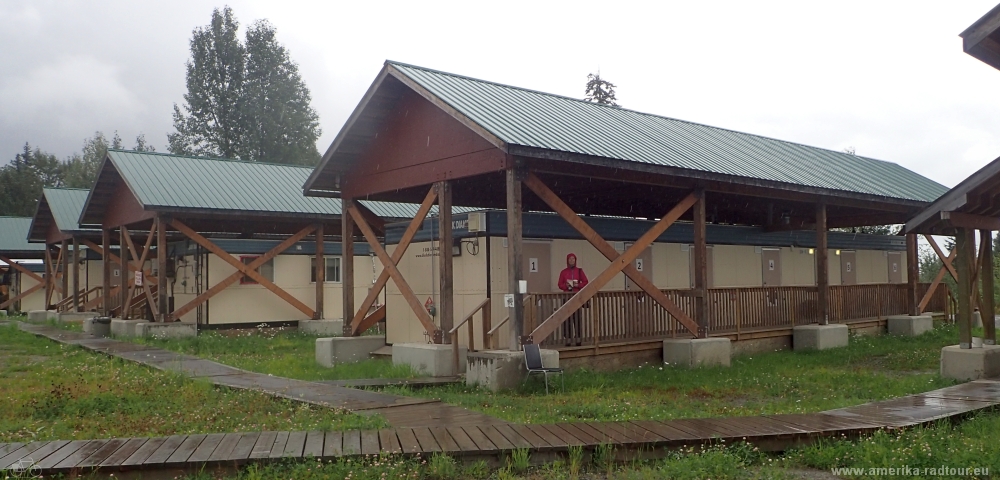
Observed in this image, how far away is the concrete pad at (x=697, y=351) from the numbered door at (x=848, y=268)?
9609 millimetres

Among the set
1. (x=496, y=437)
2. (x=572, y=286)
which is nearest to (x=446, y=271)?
(x=572, y=286)

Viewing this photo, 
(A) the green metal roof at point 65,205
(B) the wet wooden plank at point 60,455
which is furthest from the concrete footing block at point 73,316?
(B) the wet wooden plank at point 60,455

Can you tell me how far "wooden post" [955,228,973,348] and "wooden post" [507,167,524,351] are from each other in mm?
6469

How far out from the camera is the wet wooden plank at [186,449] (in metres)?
7.02

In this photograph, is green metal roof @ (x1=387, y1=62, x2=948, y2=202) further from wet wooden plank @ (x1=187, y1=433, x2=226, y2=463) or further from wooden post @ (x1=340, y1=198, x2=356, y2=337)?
wet wooden plank @ (x1=187, y1=433, x2=226, y2=463)

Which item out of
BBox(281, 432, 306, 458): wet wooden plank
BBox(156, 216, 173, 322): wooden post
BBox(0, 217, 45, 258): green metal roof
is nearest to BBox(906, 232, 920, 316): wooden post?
BBox(281, 432, 306, 458): wet wooden plank

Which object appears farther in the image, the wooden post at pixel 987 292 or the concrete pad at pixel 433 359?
the concrete pad at pixel 433 359

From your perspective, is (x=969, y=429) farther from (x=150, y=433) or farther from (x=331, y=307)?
(x=331, y=307)

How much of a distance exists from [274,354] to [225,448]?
11484 mm

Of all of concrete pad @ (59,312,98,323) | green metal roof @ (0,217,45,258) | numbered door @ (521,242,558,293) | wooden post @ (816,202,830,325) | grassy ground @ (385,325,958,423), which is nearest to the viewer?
grassy ground @ (385,325,958,423)

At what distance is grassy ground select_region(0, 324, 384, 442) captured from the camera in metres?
9.05

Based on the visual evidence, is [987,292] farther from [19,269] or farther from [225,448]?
[19,269]

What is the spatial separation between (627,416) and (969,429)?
11.2 feet

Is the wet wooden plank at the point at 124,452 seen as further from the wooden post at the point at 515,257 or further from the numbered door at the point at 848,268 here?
the numbered door at the point at 848,268
